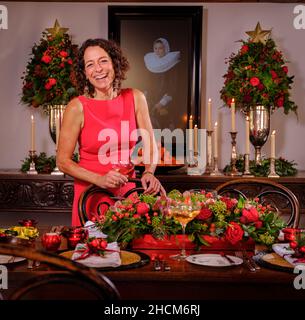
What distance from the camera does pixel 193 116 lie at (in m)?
4.27

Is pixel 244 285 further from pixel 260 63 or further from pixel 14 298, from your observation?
pixel 260 63

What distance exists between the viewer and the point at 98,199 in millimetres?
2646

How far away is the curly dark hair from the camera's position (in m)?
2.64

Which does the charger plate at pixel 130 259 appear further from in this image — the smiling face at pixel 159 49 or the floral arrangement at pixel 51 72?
the smiling face at pixel 159 49

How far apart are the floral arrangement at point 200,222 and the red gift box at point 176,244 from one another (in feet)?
0.06

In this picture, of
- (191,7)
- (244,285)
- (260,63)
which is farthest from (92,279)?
(191,7)

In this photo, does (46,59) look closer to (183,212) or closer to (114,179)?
(114,179)

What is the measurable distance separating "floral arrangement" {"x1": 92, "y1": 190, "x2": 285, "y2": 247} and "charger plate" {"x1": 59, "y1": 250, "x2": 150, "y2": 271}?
142 mm

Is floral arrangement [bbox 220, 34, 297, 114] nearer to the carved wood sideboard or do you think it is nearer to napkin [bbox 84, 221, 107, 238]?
the carved wood sideboard

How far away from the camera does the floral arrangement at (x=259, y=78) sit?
153 inches

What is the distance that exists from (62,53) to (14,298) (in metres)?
→ 3.18

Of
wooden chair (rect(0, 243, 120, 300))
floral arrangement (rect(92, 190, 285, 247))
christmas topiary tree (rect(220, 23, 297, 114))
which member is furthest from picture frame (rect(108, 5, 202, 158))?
wooden chair (rect(0, 243, 120, 300))

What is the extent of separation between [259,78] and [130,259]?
2.50 m
